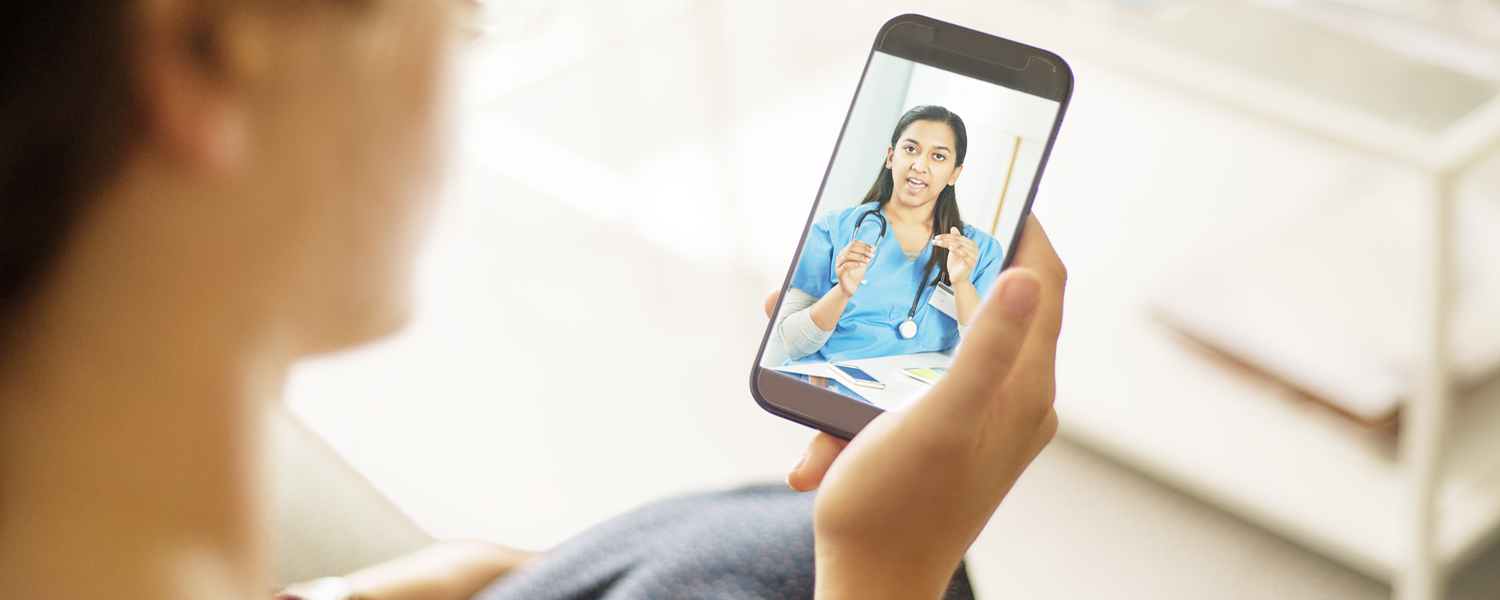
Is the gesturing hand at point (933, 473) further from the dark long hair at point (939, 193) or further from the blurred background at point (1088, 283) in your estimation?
the blurred background at point (1088, 283)

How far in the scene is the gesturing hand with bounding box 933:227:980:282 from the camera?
45 centimetres

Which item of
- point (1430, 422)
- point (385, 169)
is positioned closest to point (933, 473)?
point (385, 169)

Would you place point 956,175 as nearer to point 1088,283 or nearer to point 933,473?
point 933,473

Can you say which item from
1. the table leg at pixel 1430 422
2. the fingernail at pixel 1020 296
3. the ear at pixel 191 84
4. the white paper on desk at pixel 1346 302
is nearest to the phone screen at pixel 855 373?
the fingernail at pixel 1020 296

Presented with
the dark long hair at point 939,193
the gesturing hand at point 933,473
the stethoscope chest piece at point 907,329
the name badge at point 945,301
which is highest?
the dark long hair at point 939,193

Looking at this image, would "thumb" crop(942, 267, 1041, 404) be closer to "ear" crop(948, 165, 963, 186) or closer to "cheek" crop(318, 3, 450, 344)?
"ear" crop(948, 165, 963, 186)

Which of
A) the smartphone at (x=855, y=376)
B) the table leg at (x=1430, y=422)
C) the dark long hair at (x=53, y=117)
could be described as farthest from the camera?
the table leg at (x=1430, y=422)

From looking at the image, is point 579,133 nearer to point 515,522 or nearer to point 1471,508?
point 515,522

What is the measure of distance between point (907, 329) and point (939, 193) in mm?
62

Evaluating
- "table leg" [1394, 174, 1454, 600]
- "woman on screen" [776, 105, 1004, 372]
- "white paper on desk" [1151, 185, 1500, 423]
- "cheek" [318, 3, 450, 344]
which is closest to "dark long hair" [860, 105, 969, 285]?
"woman on screen" [776, 105, 1004, 372]

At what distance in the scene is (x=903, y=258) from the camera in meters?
0.45

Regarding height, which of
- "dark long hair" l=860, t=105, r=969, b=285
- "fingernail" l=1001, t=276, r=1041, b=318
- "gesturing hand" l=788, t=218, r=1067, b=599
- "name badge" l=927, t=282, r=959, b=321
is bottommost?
"gesturing hand" l=788, t=218, r=1067, b=599

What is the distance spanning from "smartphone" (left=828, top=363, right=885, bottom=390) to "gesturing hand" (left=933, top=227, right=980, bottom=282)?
0.06 m

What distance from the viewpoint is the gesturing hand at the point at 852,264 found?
0.46 metres
